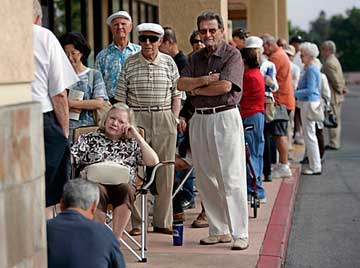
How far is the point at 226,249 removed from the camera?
8391mm

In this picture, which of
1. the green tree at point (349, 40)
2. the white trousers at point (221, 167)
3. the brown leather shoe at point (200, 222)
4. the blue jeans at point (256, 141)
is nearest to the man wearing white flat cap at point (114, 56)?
the brown leather shoe at point (200, 222)

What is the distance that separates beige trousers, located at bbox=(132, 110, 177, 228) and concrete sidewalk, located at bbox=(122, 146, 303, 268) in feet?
0.76

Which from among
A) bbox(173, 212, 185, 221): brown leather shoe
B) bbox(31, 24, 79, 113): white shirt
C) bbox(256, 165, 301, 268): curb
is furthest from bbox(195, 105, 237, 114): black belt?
bbox(31, 24, 79, 113): white shirt

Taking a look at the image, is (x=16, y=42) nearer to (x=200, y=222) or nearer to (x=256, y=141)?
(x=200, y=222)

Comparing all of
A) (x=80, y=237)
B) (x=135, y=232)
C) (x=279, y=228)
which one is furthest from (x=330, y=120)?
(x=80, y=237)

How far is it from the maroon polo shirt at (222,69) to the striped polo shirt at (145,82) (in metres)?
0.61

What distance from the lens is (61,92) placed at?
21.1 feet

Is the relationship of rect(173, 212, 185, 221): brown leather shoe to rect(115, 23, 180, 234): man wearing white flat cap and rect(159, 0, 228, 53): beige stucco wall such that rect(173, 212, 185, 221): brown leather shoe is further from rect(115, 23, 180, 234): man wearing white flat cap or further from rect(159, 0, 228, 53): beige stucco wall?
rect(159, 0, 228, 53): beige stucco wall

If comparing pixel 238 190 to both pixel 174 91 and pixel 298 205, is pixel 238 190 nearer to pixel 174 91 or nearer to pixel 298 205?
pixel 174 91

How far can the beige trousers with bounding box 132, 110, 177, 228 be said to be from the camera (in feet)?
29.4

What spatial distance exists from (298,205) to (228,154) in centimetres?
397

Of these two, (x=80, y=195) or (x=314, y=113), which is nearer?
(x=80, y=195)

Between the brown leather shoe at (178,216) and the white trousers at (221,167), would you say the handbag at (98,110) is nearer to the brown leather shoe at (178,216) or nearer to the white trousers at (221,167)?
the white trousers at (221,167)

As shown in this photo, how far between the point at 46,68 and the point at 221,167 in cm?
236
